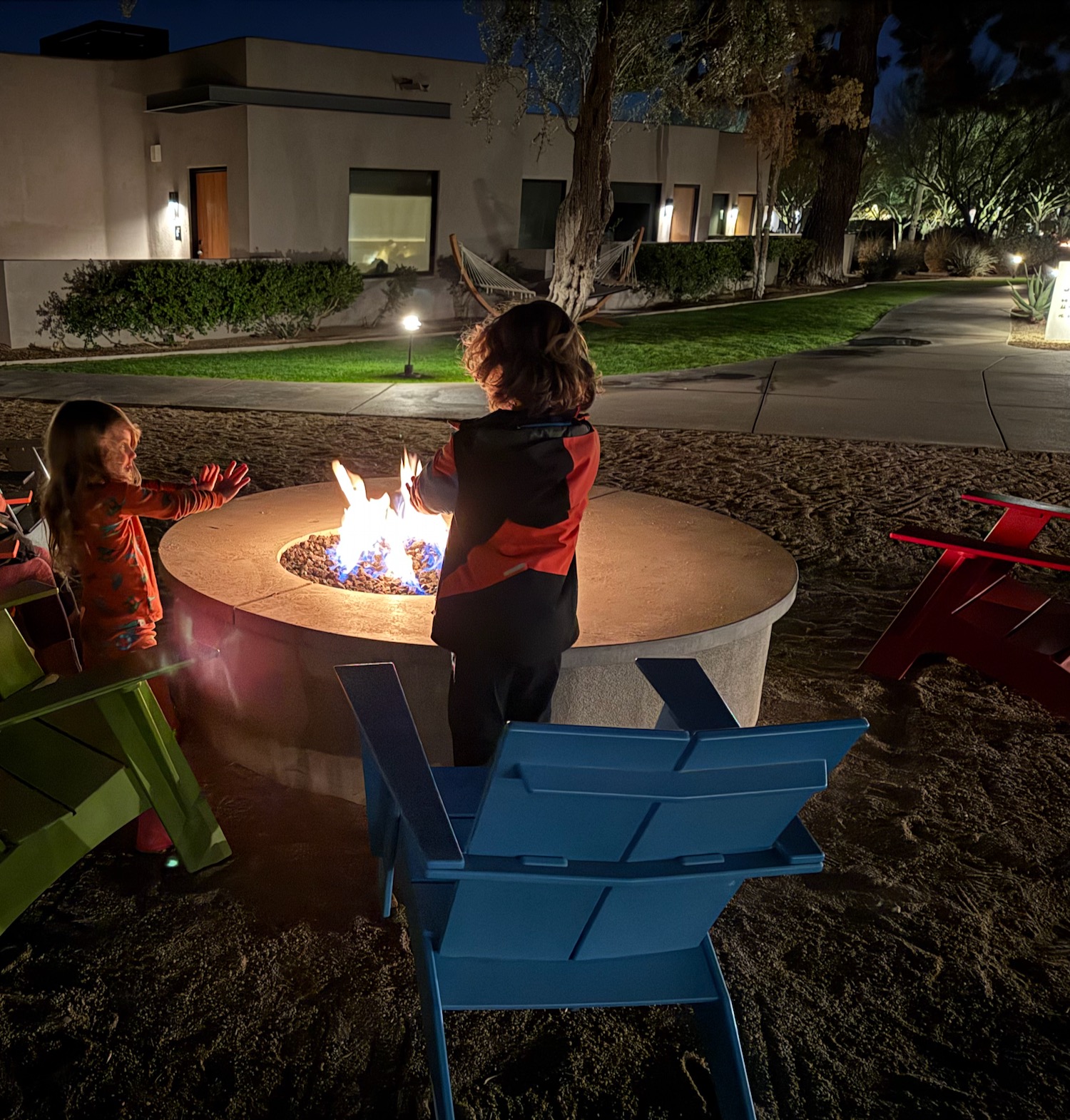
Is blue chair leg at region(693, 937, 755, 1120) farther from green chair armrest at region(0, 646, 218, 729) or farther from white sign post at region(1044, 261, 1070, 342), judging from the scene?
white sign post at region(1044, 261, 1070, 342)

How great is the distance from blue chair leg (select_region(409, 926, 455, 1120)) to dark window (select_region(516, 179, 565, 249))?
20.1 meters

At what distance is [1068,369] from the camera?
12.8m

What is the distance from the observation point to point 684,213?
26.4 metres

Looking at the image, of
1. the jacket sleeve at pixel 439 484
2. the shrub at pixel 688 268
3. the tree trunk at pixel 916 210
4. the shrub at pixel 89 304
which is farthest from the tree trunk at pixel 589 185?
the tree trunk at pixel 916 210

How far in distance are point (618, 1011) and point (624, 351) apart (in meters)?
12.4

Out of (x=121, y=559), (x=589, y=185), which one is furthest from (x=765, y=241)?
(x=121, y=559)

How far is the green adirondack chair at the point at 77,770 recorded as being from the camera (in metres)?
2.31

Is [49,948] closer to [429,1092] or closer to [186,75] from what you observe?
[429,1092]

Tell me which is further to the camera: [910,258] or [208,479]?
[910,258]

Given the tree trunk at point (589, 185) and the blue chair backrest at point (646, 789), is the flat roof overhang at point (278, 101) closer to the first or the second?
the tree trunk at point (589, 185)

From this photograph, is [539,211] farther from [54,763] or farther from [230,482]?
[54,763]

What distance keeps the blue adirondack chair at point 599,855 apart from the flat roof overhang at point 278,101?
15.5 metres

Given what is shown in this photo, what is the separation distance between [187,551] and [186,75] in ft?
50.3

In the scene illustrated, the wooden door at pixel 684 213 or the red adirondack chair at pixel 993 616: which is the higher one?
the wooden door at pixel 684 213
